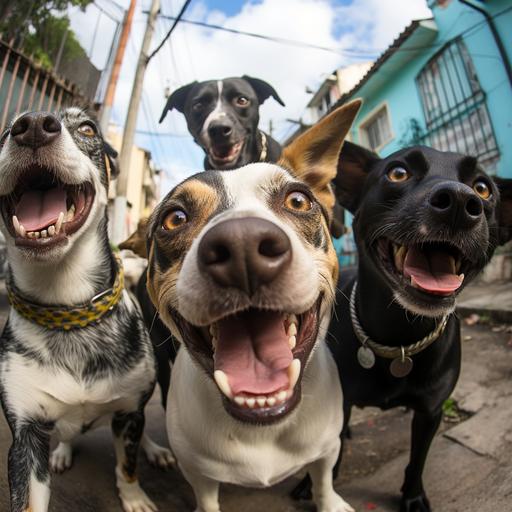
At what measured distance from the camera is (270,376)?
4.59 ft

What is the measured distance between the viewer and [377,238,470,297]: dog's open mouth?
196 cm

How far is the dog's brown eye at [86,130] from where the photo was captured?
7.88 ft

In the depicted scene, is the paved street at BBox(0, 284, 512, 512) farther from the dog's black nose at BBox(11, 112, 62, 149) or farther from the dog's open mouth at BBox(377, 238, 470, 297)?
the dog's black nose at BBox(11, 112, 62, 149)

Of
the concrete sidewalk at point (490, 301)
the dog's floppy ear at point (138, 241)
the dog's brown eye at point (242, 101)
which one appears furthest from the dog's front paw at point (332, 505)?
the concrete sidewalk at point (490, 301)

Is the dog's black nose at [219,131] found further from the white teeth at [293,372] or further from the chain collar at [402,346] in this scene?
the white teeth at [293,372]

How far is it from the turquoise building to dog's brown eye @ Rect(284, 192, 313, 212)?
7.64m

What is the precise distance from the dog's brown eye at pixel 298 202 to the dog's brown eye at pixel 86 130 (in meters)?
1.39

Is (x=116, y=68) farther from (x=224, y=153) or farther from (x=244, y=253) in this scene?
(x=244, y=253)

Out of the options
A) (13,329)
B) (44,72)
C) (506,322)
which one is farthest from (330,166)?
(44,72)

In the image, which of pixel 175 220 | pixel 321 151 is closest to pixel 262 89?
pixel 321 151

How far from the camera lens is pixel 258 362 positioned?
142cm

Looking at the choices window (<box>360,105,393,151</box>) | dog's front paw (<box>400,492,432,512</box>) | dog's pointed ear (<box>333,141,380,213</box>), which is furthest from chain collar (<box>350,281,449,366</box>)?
window (<box>360,105,393,151</box>)

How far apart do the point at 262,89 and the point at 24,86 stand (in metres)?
4.50

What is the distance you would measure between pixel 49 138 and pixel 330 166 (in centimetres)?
144
